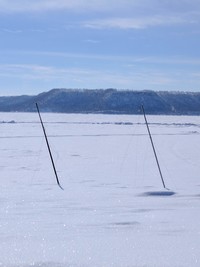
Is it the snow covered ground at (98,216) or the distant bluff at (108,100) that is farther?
the distant bluff at (108,100)

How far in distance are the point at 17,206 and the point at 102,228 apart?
2285 millimetres

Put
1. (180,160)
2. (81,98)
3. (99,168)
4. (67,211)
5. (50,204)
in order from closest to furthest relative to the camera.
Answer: (67,211) → (50,204) → (99,168) → (180,160) → (81,98)

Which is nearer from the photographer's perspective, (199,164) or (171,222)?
(171,222)

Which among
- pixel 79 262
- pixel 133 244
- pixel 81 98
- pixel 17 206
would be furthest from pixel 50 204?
pixel 81 98

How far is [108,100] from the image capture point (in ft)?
403

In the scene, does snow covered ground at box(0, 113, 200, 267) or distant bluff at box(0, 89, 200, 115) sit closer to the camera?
snow covered ground at box(0, 113, 200, 267)

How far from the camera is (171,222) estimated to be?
8.25 m

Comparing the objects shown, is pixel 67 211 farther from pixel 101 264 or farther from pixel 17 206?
pixel 101 264

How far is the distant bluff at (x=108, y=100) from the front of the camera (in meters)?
117

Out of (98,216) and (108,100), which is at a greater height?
(98,216)

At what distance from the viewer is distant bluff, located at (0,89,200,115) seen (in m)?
117

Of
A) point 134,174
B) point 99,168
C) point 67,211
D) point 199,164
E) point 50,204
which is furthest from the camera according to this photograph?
point 199,164

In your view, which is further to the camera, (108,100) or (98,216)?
(108,100)

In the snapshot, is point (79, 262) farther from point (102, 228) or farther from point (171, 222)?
point (171, 222)
